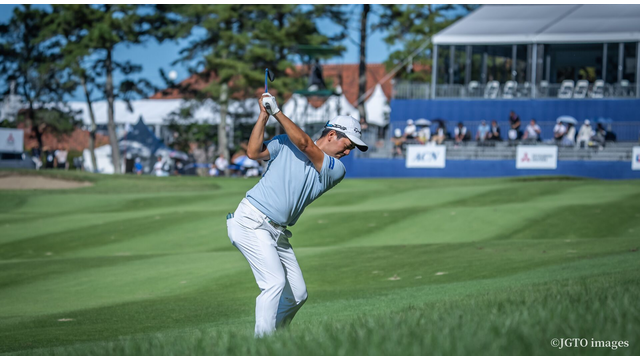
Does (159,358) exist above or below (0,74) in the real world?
below

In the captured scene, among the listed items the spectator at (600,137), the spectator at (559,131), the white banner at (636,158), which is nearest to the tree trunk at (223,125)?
the spectator at (559,131)

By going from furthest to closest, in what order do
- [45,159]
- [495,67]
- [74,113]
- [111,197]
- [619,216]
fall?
[74,113] → [45,159] → [495,67] → [111,197] → [619,216]

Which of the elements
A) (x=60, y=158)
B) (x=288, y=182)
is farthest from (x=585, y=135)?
(x=60, y=158)

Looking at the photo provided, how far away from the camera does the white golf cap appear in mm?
6914

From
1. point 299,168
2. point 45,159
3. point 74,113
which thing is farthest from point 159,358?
point 74,113

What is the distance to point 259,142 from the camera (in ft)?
22.3

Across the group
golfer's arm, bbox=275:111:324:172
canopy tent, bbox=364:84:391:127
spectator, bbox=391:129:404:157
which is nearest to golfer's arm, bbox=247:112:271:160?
golfer's arm, bbox=275:111:324:172

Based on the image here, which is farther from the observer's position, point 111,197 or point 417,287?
point 111,197

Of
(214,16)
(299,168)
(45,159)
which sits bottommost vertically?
(45,159)

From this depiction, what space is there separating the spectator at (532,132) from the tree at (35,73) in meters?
34.0

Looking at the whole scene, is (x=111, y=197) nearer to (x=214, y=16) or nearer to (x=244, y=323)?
(x=244, y=323)

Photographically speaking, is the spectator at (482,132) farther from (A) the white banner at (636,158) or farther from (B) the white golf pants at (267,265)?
(B) the white golf pants at (267,265)

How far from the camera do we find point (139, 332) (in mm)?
8719

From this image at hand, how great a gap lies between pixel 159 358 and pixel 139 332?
3208 mm
